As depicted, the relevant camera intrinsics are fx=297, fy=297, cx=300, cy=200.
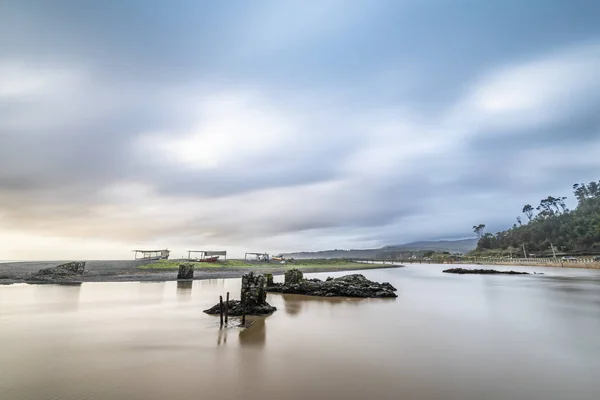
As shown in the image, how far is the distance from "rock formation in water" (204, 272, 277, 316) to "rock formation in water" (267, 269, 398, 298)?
10600 millimetres

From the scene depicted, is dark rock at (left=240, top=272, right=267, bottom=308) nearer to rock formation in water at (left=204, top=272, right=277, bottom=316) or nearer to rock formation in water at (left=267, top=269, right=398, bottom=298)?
rock formation in water at (left=204, top=272, right=277, bottom=316)

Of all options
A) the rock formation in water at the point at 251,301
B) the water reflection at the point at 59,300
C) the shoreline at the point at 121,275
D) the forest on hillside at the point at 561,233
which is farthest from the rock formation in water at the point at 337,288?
the forest on hillside at the point at 561,233

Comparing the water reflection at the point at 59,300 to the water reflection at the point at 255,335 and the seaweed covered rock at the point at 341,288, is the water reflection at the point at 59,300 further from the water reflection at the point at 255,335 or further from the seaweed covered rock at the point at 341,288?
the seaweed covered rock at the point at 341,288

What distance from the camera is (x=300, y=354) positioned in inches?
454

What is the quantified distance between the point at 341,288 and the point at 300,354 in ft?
63.6

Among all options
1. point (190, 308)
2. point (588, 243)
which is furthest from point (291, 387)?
point (588, 243)

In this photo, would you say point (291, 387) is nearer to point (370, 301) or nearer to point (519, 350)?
point (519, 350)

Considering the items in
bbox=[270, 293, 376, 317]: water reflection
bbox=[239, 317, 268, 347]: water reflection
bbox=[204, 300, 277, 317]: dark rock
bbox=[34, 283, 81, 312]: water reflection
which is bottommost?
bbox=[270, 293, 376, 317]: water reflection

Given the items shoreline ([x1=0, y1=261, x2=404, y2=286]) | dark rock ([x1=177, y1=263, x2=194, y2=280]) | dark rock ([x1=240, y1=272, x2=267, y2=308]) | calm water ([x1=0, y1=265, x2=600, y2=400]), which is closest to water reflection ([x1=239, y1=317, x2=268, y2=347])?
calm water ([x1=0, y1=265, x2=600, y2=400])

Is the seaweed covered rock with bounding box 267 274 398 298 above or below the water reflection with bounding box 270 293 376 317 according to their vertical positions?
above

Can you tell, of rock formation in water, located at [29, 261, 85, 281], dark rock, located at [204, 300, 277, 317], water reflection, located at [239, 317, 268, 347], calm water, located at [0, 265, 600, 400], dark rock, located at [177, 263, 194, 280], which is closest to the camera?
calm water, located at [0, 265, 600, 400]

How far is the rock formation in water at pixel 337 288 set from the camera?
29625mm

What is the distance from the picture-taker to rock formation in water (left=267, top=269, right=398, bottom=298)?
29625mm

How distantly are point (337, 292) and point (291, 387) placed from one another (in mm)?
22334
